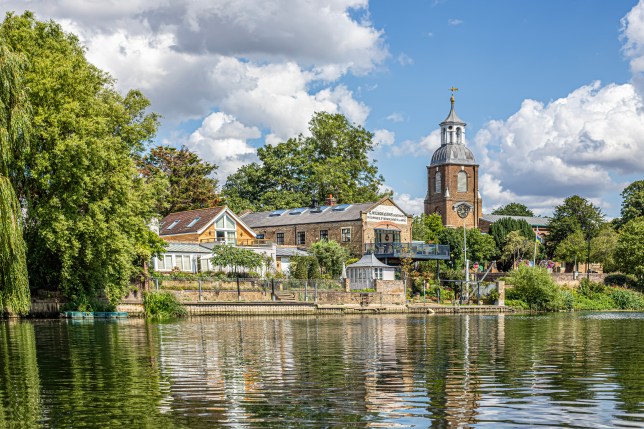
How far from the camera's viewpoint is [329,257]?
220 ft

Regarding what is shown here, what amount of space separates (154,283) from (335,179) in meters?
41.3

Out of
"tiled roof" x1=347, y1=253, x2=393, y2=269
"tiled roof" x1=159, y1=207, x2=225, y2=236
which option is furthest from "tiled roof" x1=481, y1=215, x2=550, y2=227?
"tiled roof" x1=347, y1=253, x2=393, y2=269

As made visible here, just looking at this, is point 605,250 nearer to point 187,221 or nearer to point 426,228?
point 426,228

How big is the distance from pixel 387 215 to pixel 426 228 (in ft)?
63.0

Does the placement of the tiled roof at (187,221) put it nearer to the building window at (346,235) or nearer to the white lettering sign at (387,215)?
the building window at (346,235)

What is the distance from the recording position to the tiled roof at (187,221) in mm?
69375

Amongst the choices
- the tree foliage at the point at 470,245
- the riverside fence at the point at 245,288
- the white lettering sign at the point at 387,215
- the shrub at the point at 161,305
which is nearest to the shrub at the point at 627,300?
the tree foliage at the point at 470,245

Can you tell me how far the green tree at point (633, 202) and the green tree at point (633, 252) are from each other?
2861 cm

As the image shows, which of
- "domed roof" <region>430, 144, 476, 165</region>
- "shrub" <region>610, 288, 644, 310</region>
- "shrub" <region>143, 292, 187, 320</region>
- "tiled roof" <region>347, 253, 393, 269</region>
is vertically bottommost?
"shrub" <region>610, 288, 644, 310</region>

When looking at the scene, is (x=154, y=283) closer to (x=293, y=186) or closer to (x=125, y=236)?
(x=125, y=236)

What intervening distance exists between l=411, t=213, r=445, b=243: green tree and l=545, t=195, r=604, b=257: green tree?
59.8 ft

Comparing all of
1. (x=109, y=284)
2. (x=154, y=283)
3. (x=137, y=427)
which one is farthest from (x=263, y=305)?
(x=137, y=427)

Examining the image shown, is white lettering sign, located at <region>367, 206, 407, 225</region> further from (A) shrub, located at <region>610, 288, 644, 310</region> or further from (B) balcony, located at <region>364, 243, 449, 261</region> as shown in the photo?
(A) shrub, located at <region>610, 288, 644, 310</region>

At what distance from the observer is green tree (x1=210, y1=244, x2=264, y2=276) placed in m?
59.2
